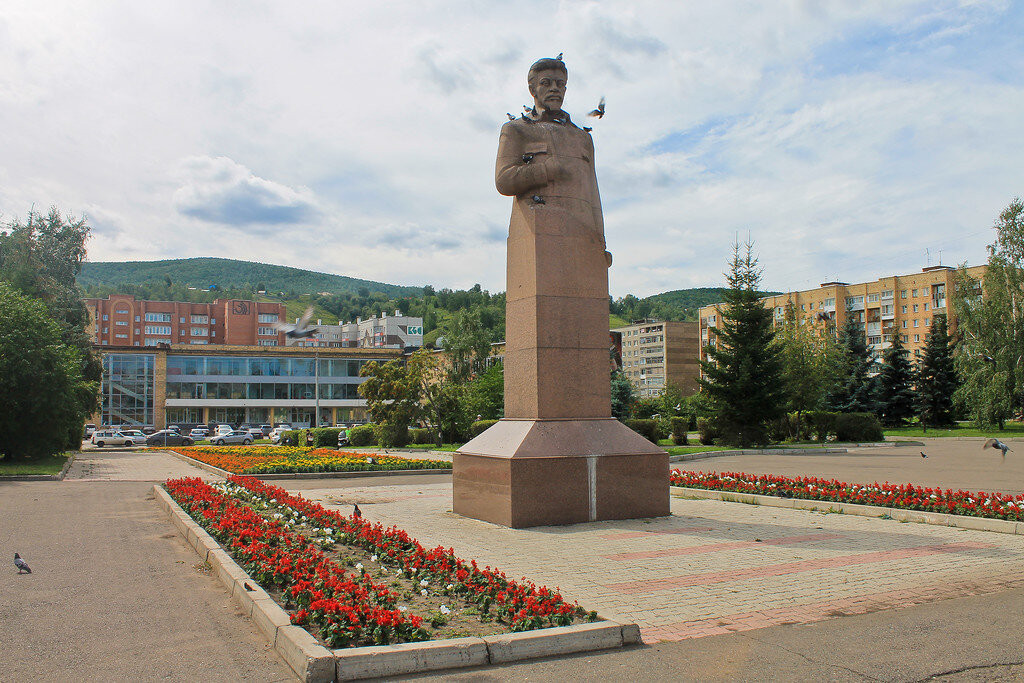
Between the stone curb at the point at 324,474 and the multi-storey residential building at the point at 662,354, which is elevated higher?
the multi-storey residential building at the point at 662,354

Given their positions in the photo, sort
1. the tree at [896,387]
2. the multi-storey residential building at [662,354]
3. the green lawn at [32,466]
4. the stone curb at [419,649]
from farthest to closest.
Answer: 1. the multi-storey residential building at [662,354]
2. the tree at [896,387]
3. the green lawn at [32,466]
4. the stone curb at [419,649]

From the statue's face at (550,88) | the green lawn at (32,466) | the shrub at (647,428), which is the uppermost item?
the statue's face at (550,88)

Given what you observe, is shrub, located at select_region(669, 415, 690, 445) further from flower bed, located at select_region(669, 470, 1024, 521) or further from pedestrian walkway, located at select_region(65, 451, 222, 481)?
pedestrian walkway, located at select_region(65, 451, 222, 481)

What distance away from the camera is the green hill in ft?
595

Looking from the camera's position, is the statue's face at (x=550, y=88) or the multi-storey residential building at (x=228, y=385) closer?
the statue's face at (x=550, y=88)

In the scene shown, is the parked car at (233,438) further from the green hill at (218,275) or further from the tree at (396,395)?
the green hill at (218,275)

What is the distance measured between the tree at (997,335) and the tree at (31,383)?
146 feet

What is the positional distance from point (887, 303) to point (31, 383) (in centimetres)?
7868

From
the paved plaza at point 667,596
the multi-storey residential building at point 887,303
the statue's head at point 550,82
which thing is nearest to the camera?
the paved plaza at point 667,596

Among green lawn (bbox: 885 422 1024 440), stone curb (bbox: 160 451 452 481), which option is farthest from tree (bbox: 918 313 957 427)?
stone curb (bbox: 160 451 452 481)

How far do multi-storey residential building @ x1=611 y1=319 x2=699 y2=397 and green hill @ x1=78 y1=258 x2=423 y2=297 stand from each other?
76.3 meters

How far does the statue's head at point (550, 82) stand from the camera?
10984 mm

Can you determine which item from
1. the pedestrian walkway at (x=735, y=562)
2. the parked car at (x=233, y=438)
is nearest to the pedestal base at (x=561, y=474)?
the pedestrian walkway at (x=735, y=562)

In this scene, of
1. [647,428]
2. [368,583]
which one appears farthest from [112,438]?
[368,583]
